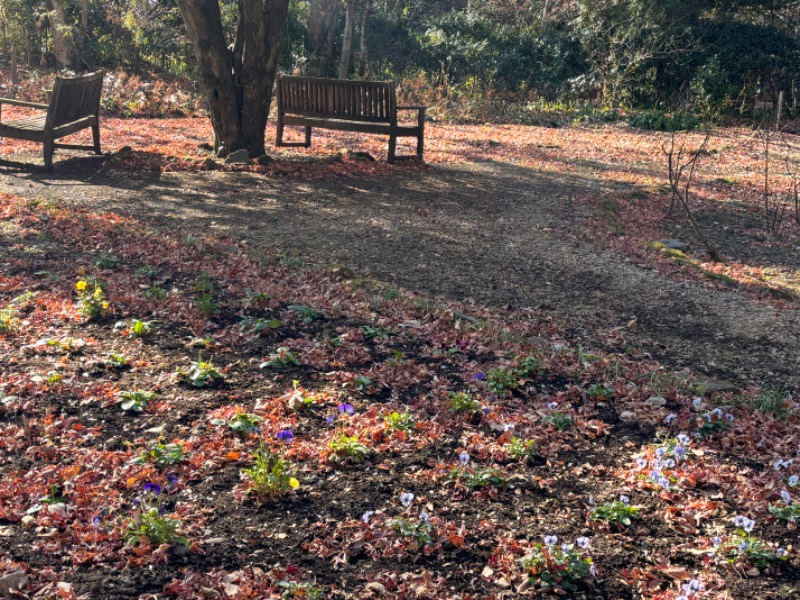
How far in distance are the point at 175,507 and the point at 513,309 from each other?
11.4 ft

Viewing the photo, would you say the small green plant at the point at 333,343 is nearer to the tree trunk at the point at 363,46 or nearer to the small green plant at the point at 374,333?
the small green plant at the point at 374,333

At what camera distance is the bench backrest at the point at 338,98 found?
11.5 metres

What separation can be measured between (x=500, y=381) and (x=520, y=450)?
86 cm

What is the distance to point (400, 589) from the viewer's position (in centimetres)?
283

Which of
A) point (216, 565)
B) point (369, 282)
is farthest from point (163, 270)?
point (216, 565)

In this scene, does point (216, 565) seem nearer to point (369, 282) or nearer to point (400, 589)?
point (400, 589)

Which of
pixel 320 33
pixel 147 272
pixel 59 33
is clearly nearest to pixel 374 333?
pixel 147 272

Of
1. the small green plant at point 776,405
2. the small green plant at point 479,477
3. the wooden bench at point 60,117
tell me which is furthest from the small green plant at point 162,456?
the wooden bench at point 60,117

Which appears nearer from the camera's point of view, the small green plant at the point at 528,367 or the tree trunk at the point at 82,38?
the small green plant at the point at 528,367

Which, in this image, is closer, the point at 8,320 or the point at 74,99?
the point at 8,320

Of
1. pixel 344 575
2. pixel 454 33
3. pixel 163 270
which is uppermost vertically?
pixel 454 33

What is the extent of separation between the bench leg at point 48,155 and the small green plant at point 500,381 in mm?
7626

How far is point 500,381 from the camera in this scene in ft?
15.0

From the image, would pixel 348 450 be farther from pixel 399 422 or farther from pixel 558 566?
pixel 558 566
